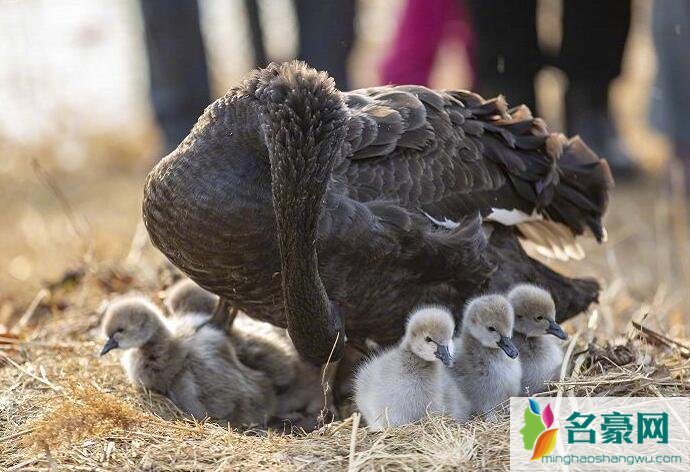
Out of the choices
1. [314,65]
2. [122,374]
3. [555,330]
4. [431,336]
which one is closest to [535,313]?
[555,330]

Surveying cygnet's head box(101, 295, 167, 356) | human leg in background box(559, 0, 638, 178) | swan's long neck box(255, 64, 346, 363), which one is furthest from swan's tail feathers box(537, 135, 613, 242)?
human leg in background box(559, 0, 638, 178)

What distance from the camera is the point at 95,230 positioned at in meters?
10.6

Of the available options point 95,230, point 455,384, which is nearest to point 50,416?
point 455,384

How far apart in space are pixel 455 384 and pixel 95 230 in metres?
6.13

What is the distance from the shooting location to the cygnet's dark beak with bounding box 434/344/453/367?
4949 mm

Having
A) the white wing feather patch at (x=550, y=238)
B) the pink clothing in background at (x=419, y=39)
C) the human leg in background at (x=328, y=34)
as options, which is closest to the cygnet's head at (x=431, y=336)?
the white wing feather patch at (x=550, y=238)

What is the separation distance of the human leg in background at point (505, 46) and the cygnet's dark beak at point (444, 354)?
5.51 metres

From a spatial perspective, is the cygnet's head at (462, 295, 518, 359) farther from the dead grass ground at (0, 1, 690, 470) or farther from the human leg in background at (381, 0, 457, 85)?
the human leg in background at (381, 0, 457, 85)

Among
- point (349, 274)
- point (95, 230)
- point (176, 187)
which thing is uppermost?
point (176, 187)

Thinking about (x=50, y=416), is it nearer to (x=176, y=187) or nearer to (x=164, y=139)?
(x=176, y=187)

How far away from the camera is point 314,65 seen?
10.6 m

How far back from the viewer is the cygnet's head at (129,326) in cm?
565

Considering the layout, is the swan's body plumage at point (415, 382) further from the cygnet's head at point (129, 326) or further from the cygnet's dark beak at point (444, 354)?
the cygnet's head at point (129, 326)

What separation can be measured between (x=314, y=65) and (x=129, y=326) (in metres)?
5.44
